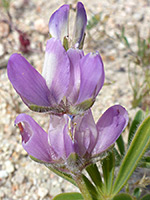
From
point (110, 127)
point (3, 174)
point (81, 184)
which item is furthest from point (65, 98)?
point (3, 174)

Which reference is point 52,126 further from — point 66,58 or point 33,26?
point 33,26

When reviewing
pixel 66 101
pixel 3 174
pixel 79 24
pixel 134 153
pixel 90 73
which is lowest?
pixel 3 174

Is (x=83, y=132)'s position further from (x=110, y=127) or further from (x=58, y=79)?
(x=58, y=79)

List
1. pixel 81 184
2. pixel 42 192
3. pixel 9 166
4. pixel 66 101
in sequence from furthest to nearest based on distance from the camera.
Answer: pixel 9 166 → pixel 42 192 → pixel 81 184 → pixel 66 101

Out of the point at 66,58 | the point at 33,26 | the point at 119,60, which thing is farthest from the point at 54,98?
the point at 33,26

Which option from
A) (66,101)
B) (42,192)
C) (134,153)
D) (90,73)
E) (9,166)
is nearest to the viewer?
(90,73)

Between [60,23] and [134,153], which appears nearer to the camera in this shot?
[60,23]

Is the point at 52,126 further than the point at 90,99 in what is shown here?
Yes
